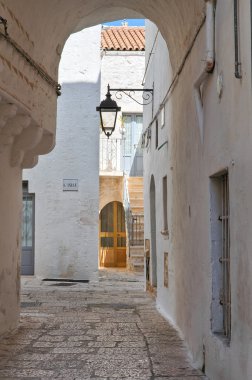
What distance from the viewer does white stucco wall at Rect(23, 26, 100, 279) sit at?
1461 cm

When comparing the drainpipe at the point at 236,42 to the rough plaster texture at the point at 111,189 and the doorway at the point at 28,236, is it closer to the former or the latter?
the doorway at the point at 28,236

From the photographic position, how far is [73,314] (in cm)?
883

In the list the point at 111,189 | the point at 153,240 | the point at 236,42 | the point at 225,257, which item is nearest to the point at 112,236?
the point at 111,189

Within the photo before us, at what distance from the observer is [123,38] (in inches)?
845

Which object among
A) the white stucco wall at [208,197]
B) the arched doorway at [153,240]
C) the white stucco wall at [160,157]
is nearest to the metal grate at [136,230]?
the white stucco wall at [160,157]

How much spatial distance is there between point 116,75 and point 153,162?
10.4 meters

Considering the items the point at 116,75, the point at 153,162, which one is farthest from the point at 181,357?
the point at 116,75

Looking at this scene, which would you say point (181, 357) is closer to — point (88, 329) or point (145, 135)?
point (88, 329)

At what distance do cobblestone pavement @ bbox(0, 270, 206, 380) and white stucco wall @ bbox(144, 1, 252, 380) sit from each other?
0.99ft

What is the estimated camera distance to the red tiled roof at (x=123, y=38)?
20750 mm

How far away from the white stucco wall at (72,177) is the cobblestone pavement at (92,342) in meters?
3.61

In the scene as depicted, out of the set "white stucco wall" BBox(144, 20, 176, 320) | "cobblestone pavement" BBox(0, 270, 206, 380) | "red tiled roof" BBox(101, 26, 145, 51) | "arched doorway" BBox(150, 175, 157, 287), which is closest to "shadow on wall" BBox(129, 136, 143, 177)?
"red tiled roof" BBox(101, 26, 145, 51)

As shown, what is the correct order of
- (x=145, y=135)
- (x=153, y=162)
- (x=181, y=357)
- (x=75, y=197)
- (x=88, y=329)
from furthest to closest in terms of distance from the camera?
(x=75, y=197), (x=145, y=135), (x=153, y=162), (x=88, y=329), (x=181, y=357)

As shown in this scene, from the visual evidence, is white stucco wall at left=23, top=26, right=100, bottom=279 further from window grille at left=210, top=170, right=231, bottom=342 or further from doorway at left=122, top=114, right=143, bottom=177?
window grille at left=210, top=170, right=231, bottom=342
